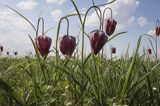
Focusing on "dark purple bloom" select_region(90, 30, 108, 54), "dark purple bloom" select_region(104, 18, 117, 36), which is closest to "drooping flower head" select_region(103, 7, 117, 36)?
"dark purple bloom" select_region(104, 18, 117, 36)

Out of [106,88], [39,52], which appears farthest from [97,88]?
[39,52]

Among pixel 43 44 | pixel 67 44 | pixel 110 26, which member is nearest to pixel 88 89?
pixel 67 44

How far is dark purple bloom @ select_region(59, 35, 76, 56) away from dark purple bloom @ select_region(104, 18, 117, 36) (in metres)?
1.14

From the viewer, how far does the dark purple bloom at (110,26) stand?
13.7 ft

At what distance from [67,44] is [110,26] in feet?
4.30

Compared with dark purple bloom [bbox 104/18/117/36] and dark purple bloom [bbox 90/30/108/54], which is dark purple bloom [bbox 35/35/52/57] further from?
dark purple bloom [bbox 104/18/117/36]

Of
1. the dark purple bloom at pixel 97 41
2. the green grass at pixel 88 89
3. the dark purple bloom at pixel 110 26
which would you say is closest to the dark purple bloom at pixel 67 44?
the green grass at pixel 88 89

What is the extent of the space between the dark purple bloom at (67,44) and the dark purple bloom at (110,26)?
3.76ft

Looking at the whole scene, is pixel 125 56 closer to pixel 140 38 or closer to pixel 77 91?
pixel 140 38

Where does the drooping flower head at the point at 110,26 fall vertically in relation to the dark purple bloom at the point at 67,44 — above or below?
above

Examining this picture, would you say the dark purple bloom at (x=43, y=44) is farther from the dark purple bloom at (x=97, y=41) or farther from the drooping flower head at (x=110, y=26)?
the drooping flower head at (x=110, y=26)

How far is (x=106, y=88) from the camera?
3223 millimetres

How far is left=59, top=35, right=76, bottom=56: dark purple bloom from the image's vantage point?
3.01 m

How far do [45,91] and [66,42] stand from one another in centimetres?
42
